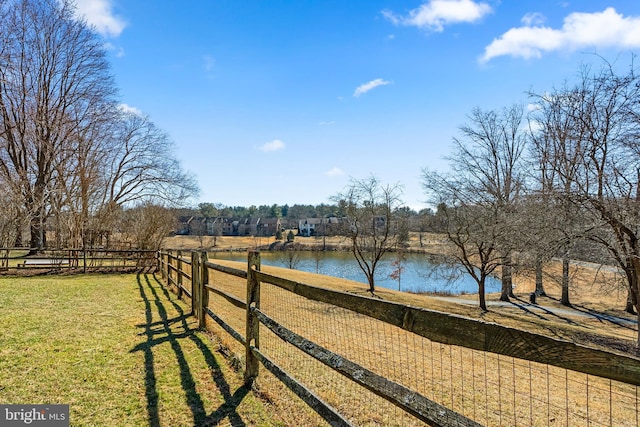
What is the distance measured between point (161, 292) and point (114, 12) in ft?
33.2

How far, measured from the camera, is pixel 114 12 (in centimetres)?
1284

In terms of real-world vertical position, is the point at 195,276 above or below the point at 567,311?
above

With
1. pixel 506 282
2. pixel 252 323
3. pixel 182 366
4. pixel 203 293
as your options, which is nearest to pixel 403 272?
pixel 506 282

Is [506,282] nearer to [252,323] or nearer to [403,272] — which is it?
[403,272]

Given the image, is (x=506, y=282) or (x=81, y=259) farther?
(x=506, y=282)

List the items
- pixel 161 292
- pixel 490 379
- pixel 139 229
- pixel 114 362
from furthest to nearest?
1. pixel 139 229
2. pixel 161 292
3. pixel 490 379
4. pixel 114 362

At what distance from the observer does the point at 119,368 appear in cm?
434

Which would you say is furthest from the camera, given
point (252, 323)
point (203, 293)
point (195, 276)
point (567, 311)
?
point (567, 311)

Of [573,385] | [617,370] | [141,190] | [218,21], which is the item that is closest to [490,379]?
[573,385]

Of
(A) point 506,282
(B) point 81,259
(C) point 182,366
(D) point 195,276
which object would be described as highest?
(D) point 195,276

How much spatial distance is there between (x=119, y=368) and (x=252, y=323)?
1757 millimetres

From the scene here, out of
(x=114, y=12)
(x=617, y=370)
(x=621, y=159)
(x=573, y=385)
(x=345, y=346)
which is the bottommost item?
(x=573, y=385)

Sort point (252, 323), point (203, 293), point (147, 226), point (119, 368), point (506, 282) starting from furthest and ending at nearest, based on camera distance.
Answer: point (506, 282) < point (147, 226) < point (203, 293) < point (119, 368) < point (252, 323)

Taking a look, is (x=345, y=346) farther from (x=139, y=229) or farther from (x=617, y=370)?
(x=139, y=229)
